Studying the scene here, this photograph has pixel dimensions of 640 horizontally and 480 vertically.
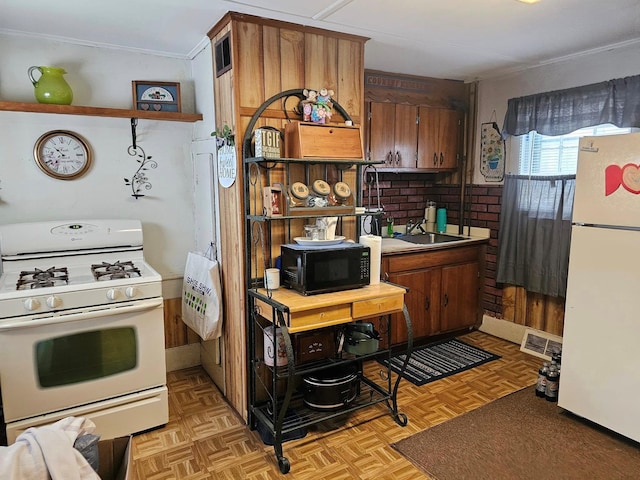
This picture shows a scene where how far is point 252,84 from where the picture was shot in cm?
239

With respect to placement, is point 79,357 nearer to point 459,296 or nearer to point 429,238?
point 459,296

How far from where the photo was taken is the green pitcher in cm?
255

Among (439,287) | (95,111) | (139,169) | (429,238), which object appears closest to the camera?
(95,111)

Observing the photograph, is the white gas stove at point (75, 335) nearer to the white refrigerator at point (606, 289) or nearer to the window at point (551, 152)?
the white refrigerator at point (606, 289)

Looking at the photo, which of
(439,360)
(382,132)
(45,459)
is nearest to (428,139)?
(382,132)

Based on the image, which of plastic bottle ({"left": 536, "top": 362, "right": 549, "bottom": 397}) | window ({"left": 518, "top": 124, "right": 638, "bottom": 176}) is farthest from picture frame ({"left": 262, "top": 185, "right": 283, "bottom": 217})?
window ({"left": 518, "top": 124, "right": 638, "bottom": 176})

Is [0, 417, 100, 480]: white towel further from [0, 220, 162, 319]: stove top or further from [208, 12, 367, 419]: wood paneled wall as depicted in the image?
[208, 12, 367, 419]: wood paneled wall

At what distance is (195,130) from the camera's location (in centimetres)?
306

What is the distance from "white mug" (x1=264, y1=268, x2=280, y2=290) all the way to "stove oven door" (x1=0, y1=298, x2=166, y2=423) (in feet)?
2.05

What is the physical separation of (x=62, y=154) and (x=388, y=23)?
2114mm

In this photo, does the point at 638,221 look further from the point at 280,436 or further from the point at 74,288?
the point at 74,288

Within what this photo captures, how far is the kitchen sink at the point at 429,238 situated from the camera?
3.97 meters

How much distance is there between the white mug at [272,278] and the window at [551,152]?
228 centimetres

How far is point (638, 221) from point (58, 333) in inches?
116
